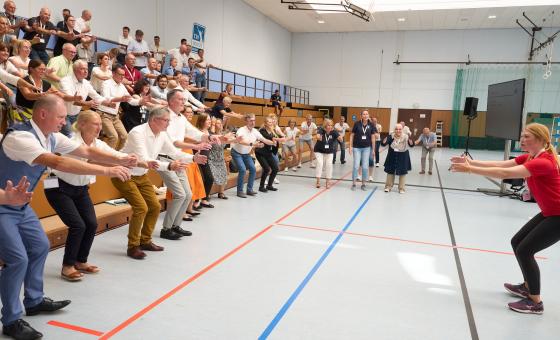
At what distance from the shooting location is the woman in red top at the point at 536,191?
3178mm

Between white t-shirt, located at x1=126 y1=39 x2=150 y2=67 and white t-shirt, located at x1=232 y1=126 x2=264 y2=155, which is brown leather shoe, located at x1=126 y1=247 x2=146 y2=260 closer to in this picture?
white t-shirt, located at x1=232 y1=126 x2=264 y2=155

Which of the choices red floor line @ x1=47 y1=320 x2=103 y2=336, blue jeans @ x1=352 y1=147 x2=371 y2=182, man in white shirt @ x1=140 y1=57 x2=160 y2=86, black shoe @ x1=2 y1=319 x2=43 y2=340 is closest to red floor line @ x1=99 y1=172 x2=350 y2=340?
red floor line @ x1=47 y1=320 x2=103 y2=336

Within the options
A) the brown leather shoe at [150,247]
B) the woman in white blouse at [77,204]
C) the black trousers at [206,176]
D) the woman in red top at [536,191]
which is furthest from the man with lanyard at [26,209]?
the black trousers at [206,176]

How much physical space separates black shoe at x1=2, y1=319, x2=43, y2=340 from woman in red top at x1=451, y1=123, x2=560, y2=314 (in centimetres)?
342

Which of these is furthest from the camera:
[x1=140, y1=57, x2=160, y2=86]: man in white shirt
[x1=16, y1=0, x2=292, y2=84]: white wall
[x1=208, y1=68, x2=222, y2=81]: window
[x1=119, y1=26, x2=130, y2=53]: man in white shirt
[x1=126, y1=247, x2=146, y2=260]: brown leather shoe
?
[x1=208, y1=68, x2=222, y2=81]: window

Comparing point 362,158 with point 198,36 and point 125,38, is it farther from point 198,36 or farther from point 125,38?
point 198,36

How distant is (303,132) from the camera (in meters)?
11.9

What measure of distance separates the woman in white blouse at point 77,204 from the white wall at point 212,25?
297 inches

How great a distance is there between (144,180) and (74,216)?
97cm

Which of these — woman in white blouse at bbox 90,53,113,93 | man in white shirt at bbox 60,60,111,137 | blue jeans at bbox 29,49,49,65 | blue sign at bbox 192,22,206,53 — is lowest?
man in white shirt at bbox 60,60,111,137

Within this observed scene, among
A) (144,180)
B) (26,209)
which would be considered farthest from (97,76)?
(26,209)

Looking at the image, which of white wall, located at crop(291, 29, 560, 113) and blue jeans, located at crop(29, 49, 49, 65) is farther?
white wall, located at crop(291, 29, 560, 113)

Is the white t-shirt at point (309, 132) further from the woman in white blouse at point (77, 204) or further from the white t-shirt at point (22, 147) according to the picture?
the white t-shirt at point (22, 147)

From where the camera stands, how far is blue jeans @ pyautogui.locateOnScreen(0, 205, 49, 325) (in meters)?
2.47
